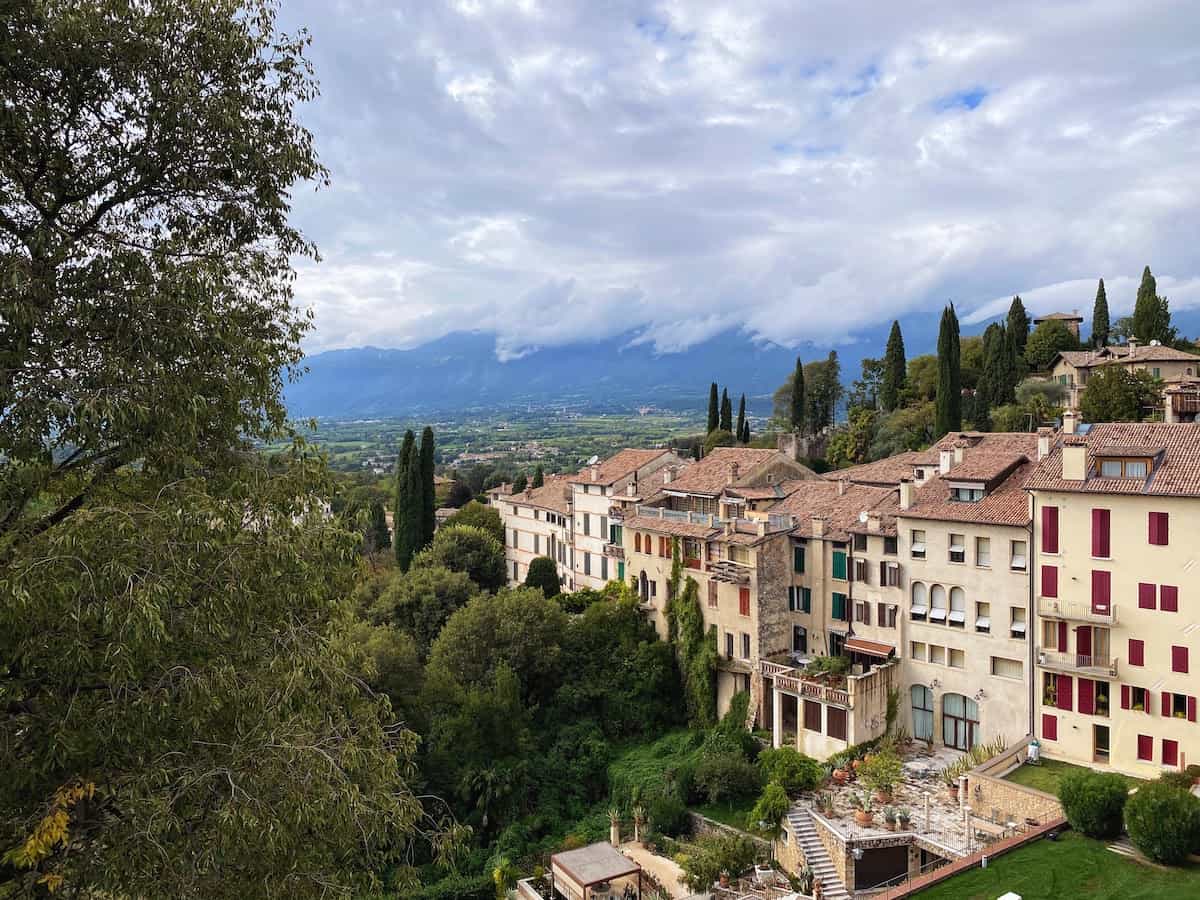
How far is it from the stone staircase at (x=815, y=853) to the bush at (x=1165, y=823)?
8408mm

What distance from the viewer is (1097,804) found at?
77.9 feet

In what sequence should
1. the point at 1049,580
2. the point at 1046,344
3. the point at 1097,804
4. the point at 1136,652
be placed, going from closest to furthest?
the point at 1097,804
the point at 1136,652
the point at 1049,580
the point at 1046,344

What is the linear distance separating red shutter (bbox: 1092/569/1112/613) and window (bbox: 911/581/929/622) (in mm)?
6028

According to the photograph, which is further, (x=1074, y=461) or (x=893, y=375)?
(x=893, y=375)

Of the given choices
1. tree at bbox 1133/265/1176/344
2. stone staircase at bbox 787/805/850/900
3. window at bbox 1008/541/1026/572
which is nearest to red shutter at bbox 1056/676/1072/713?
window at bbox 1008/541/1026/572

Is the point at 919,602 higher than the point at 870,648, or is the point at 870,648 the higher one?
the point at 919,602

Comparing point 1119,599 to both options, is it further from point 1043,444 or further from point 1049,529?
point 1043,444

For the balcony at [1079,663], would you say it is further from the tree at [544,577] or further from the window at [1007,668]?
the tree at [544,577]

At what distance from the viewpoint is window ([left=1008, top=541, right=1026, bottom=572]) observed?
103 feet

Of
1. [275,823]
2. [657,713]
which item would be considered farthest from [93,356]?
[657,713]

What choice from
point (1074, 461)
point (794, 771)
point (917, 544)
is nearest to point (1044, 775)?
point (794, 771)

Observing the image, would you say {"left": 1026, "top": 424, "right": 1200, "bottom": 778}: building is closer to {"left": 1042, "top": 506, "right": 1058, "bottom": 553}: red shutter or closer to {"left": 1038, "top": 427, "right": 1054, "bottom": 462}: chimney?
{"left": 1042, "top": 506, "right": 1058, "bottom": 553}: red shutter

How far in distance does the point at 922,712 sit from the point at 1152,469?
12.4m

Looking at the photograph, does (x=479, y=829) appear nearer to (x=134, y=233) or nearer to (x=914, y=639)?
(x=914, y=639)
